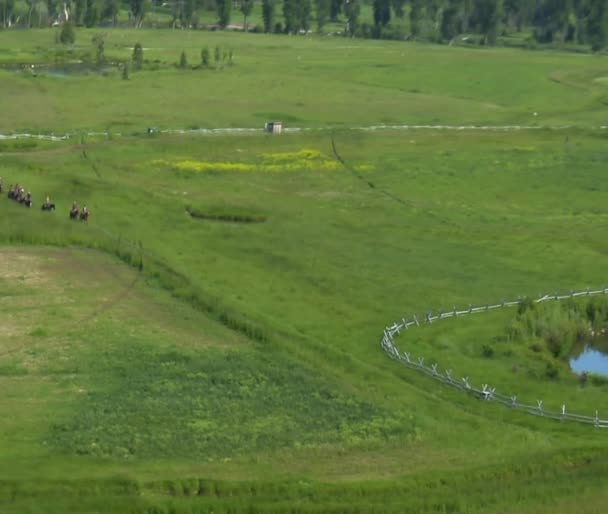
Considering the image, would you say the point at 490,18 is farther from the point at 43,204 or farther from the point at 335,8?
the point at 43,204

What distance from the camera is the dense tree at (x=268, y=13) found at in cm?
15362

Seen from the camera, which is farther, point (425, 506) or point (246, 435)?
point (246, 435)

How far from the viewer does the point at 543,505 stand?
3034cm

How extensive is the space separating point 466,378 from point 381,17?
12533 cm

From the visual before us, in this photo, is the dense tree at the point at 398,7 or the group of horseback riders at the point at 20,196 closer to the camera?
the group of horseback riders at the point at 20,196

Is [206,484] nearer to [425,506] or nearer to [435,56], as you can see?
[425,506]

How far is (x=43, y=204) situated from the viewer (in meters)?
53.8

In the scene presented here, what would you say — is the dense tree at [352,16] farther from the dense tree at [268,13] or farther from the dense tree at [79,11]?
the dense tree at [79,11]

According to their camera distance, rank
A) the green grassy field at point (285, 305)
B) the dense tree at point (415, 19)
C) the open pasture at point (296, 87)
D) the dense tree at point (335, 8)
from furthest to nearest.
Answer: the dense tree at point (335, 8) → the dense tree at point (415, 19) → the open pasture at point (296, 87) → the green grassy field at point (285, 305)

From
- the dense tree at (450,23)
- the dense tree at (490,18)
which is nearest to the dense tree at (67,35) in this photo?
the dense tree at (450,23)

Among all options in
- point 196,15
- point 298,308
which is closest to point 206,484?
point 298,308

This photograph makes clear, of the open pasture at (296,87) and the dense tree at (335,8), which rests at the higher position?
the dense tree at (335,8)

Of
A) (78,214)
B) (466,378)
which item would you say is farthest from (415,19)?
(466,378)

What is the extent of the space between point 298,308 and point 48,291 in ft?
25.9
